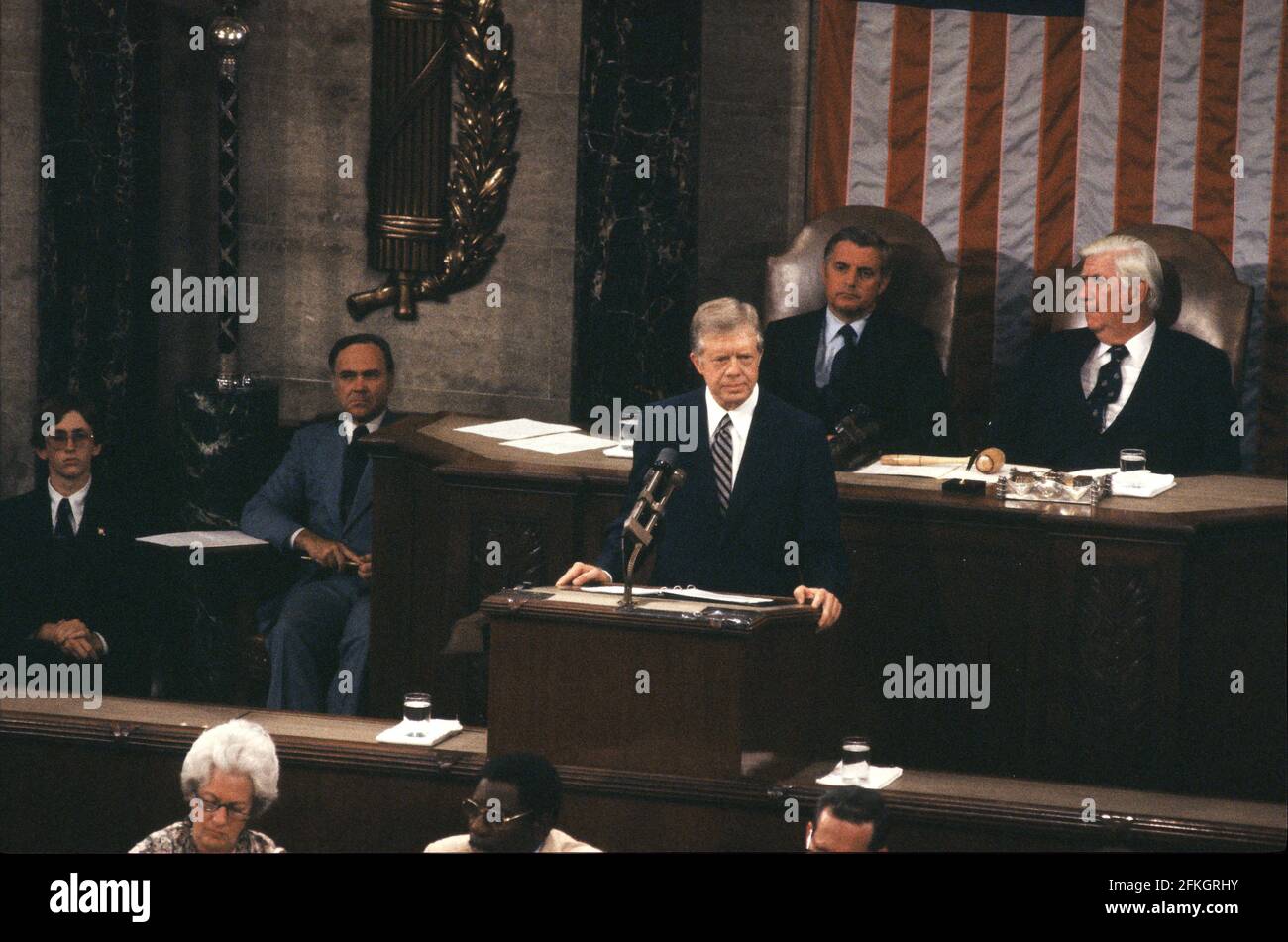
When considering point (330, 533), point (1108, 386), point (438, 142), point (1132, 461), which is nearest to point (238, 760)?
point (330, 533)

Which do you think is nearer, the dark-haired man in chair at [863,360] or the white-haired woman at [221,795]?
the white-haired woman at [221,795]

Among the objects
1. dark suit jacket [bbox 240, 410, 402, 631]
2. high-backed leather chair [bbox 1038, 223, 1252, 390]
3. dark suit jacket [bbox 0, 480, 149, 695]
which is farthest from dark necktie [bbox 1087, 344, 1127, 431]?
dark suit jacket [bbox 0, 480, 149, 695]

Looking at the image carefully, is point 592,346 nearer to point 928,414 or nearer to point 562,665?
point 928,414

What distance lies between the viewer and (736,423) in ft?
18.1

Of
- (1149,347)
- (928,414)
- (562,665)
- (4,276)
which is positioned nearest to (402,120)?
(4,276)

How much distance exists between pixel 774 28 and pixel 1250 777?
4268 millimetres

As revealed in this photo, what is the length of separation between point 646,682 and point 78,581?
9.93 feet

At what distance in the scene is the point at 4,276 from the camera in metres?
8.93

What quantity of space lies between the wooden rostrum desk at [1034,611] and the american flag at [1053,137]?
6.54 feet

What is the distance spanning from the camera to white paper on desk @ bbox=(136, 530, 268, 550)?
738 cm

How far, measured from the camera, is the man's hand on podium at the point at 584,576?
526 cm

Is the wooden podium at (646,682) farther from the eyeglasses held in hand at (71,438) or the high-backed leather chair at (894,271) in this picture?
the high-backed leather chair at (894,271)

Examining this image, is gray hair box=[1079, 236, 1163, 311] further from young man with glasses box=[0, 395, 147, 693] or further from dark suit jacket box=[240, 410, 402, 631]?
young man with glasses box=[0, 395, 147, 693]

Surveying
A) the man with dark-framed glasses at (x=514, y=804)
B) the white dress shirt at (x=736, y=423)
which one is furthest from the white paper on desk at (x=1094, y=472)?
the man with dark-framed glasses at (x=514, y=804)
